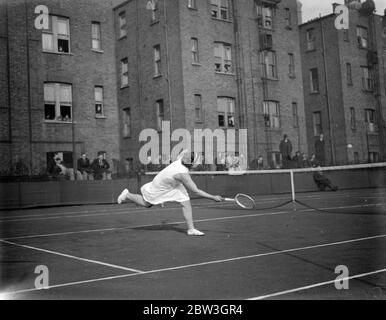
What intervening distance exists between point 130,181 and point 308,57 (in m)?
23.2

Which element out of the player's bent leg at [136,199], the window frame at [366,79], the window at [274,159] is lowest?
the player's bent leg at [136,199]

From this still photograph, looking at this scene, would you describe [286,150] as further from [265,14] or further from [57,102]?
[57,102]

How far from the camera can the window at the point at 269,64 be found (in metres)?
33.5

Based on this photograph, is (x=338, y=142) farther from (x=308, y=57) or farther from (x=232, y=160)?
(x=232, y=160)

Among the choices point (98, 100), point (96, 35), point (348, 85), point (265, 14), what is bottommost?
point (98, 100)

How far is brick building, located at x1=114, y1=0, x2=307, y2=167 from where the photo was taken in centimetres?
2966

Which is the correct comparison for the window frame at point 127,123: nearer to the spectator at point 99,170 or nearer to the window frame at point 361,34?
the spectator at point 99,170

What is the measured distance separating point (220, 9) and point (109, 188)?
15.6m

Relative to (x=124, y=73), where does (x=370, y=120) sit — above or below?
below

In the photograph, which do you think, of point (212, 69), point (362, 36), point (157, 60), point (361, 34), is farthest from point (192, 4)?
point (362, 36)

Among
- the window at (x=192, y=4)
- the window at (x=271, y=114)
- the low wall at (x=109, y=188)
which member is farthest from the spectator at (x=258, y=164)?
the window at (x=192, y=4)

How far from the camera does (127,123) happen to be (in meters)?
33.6

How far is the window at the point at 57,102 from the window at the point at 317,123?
2081 cm

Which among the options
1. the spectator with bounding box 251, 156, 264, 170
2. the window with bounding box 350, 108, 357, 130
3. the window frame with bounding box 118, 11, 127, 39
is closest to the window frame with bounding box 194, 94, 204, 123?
the spectator with bounding box 251, 156, 264, 170
